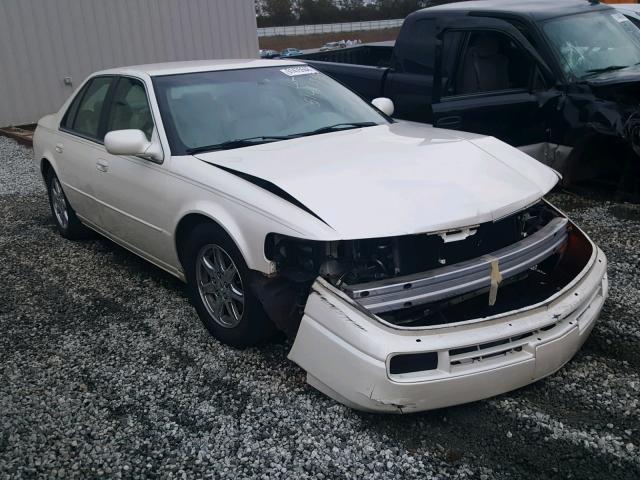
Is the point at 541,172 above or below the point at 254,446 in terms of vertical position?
above

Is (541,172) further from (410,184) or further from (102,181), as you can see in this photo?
(102,181)

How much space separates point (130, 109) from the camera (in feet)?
14.4

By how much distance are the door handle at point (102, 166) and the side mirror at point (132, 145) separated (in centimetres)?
66

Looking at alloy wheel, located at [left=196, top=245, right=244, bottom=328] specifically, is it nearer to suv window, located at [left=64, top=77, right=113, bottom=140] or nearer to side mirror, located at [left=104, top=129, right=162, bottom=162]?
side mirror, located at [left=104, top=129, right=162, bottom=162]

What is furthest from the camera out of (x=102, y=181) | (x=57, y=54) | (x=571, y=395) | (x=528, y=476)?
(x=57, y=54)

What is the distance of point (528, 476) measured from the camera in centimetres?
246

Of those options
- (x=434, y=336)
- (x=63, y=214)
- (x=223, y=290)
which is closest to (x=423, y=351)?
(x=434, y=336)

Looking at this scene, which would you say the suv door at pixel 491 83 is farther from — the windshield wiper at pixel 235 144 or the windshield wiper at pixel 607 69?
the windshield wiper at pixel 235 144

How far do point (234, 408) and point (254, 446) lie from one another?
32cm

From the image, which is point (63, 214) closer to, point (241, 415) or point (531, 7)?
point (241, 415)

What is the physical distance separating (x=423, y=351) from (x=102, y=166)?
9.53 feet

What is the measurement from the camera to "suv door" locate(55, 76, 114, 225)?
15.6 ft

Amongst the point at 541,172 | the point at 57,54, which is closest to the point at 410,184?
the point at 541,172

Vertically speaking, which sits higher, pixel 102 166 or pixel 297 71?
pixel 297 71
